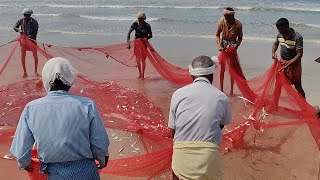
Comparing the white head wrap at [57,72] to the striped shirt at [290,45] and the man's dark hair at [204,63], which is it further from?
the striped shirt at [290,45]

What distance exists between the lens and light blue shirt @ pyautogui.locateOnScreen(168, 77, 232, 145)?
3.13m

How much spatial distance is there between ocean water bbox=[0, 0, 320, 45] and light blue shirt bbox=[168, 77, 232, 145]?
1022 cm

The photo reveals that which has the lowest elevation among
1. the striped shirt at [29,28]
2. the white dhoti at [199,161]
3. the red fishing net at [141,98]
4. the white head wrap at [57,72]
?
the red fishing net at [141,98]

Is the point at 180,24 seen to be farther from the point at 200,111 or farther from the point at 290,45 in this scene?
the point at 200,111

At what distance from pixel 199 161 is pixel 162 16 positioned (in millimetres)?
16676

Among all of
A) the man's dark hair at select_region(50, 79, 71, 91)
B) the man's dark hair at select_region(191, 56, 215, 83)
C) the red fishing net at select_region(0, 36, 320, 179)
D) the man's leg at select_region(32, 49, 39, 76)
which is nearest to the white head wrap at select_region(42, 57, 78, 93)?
the man's dark hair at select_region(50, 79, 71, 91)

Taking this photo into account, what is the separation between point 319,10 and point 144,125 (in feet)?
55.8

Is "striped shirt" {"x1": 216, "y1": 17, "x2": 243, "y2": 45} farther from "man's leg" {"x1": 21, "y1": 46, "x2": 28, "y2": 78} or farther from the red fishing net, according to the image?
"man's leg" {"x1": 21, "y1": 46, "x2": 28, "y2": 78}

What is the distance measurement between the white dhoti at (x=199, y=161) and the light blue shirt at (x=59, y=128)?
71 centimetres

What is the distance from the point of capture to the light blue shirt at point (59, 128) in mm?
2744

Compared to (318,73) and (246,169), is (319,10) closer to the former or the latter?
(318,73)

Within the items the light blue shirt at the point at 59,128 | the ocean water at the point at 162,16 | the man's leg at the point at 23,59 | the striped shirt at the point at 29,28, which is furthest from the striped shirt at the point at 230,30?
the ocean water at the point at 162,16

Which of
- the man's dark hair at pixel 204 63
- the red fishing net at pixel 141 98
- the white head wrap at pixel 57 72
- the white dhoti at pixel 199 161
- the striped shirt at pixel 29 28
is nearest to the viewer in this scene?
the white head wrap at pixel 57 72

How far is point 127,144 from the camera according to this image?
17.6 ft
